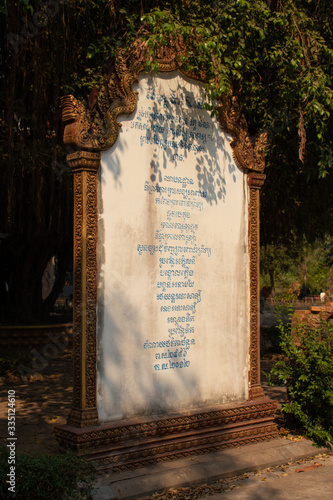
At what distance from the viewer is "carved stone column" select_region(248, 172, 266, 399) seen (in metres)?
6.59

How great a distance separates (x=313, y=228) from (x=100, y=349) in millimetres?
9342

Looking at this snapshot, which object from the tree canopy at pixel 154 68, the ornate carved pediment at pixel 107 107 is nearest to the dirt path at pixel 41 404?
the tree canopy at pixel 154 68

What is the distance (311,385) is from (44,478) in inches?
142

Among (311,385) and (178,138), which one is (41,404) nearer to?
(311,385)

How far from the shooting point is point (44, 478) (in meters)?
3.77

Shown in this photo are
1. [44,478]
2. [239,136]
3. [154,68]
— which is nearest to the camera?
[44,478]

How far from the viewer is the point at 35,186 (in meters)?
10.2

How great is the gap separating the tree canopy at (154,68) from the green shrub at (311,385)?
8.11ft

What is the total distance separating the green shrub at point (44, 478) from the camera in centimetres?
369

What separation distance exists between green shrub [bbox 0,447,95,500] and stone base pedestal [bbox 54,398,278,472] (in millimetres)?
657

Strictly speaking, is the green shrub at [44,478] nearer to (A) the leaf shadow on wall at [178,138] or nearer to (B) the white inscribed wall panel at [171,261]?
(B) the white inscribed wall panel at [171,261]

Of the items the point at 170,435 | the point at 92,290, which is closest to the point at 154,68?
the point at 92,290

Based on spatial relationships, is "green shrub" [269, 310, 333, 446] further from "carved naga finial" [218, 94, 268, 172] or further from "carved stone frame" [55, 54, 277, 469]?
"carved naga finial" [218, 94, 268, 172]

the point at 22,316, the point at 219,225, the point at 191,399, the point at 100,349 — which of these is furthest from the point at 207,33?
the point at 22,316
